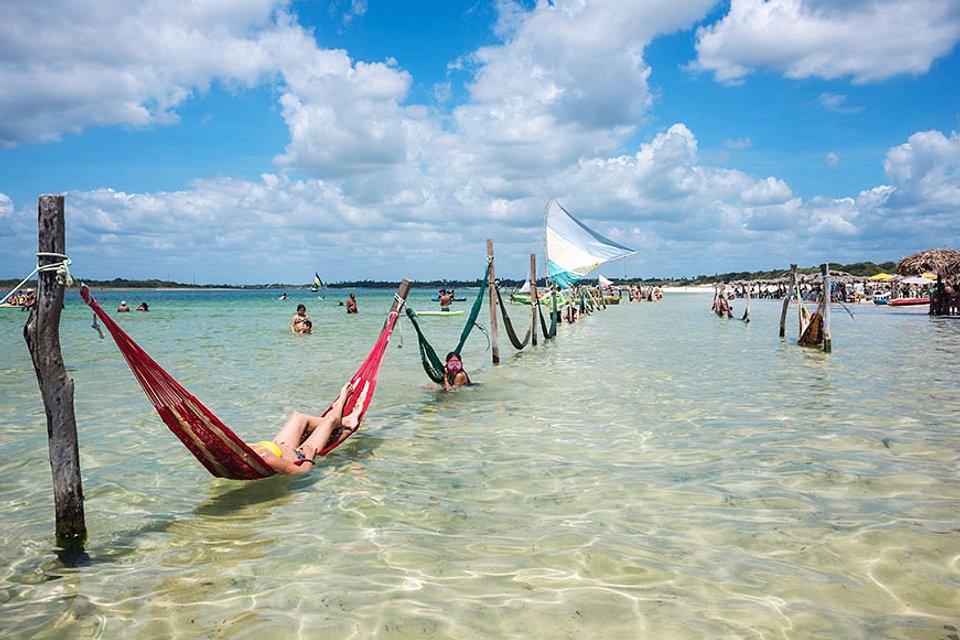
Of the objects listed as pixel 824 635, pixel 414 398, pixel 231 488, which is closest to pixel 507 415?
pixel 414 398

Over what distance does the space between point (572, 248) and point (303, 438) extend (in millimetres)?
Result: 20635

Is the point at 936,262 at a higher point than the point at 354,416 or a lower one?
higher

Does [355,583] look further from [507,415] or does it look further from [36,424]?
[36,424]

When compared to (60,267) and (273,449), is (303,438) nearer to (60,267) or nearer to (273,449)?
(273,449)

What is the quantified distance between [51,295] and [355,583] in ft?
7.67

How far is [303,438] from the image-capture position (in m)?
5.87

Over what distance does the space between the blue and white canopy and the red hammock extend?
67.5 ft

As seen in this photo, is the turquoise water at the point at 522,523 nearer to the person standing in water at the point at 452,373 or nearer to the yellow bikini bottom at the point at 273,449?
the yellow bikini bottom at the point at 273,449

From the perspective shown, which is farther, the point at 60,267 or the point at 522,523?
the point at 522,523

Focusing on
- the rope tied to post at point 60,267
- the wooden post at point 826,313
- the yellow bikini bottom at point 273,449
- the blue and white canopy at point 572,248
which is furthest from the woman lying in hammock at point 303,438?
the blue and white canopy at point 572,248

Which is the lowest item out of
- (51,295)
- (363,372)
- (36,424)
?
(36,424)

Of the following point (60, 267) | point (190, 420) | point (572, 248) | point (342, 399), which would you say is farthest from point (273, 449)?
point (572, 248)

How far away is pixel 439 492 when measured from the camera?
4.82m

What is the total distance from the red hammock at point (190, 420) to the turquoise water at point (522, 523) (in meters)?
0.30
